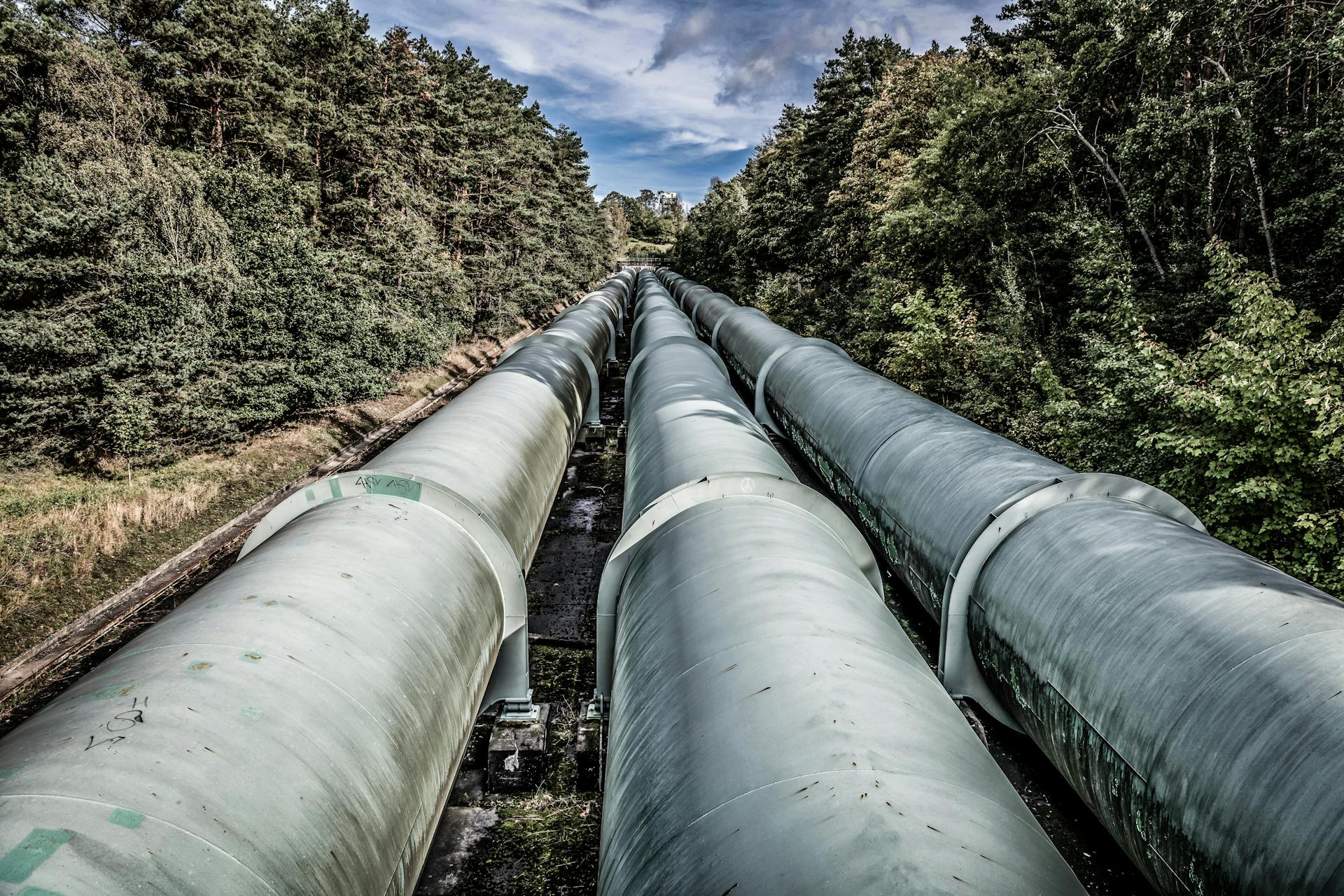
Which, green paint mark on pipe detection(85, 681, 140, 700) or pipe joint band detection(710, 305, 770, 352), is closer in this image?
green paint mark on pipe detection(85, 681, 140, 700)

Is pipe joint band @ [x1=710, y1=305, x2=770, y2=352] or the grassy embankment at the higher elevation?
pipe joint band @ [x1=710, y1=305, x2=770, y2=352]

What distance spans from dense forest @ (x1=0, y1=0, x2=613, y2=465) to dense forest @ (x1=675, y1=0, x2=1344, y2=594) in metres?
17.5

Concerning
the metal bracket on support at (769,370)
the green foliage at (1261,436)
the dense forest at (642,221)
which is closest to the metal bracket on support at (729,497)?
the green foliage at (1261,436)

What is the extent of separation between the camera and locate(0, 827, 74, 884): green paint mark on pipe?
1.98 meters

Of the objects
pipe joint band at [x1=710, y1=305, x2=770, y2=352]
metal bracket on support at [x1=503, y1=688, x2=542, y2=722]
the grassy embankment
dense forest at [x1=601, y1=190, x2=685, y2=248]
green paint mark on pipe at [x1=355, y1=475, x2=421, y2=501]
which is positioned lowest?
the grassy embankment

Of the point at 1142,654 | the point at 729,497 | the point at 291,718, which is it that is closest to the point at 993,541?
the point at 1142,654

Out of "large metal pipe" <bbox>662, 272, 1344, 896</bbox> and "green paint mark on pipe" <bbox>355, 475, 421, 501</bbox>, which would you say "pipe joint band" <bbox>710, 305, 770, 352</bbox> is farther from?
"green paint mark on pipe" <bbox>355, 475, 421, 501</bbox>

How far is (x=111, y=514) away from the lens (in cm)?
1279

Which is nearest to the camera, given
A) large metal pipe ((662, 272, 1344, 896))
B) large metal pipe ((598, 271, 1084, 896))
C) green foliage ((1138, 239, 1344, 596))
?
large metal pipe ((598, 271, 1084, 896))

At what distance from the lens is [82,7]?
1772 centimetres

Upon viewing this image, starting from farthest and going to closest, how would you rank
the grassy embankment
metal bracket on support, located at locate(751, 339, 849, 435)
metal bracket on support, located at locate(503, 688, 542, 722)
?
metal bracket on support, located at locate(751, 339, 849, 435)
the grassy embankment
metal bracket on support, located at locate(503, 688, 542, 722)

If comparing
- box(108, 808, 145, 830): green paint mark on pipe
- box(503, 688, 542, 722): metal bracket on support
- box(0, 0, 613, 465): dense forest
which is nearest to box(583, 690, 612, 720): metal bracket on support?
box(503, 688, 542, 722): metal bracket on support

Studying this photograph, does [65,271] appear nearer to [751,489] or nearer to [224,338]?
[224,338]

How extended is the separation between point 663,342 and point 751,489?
8.97m
